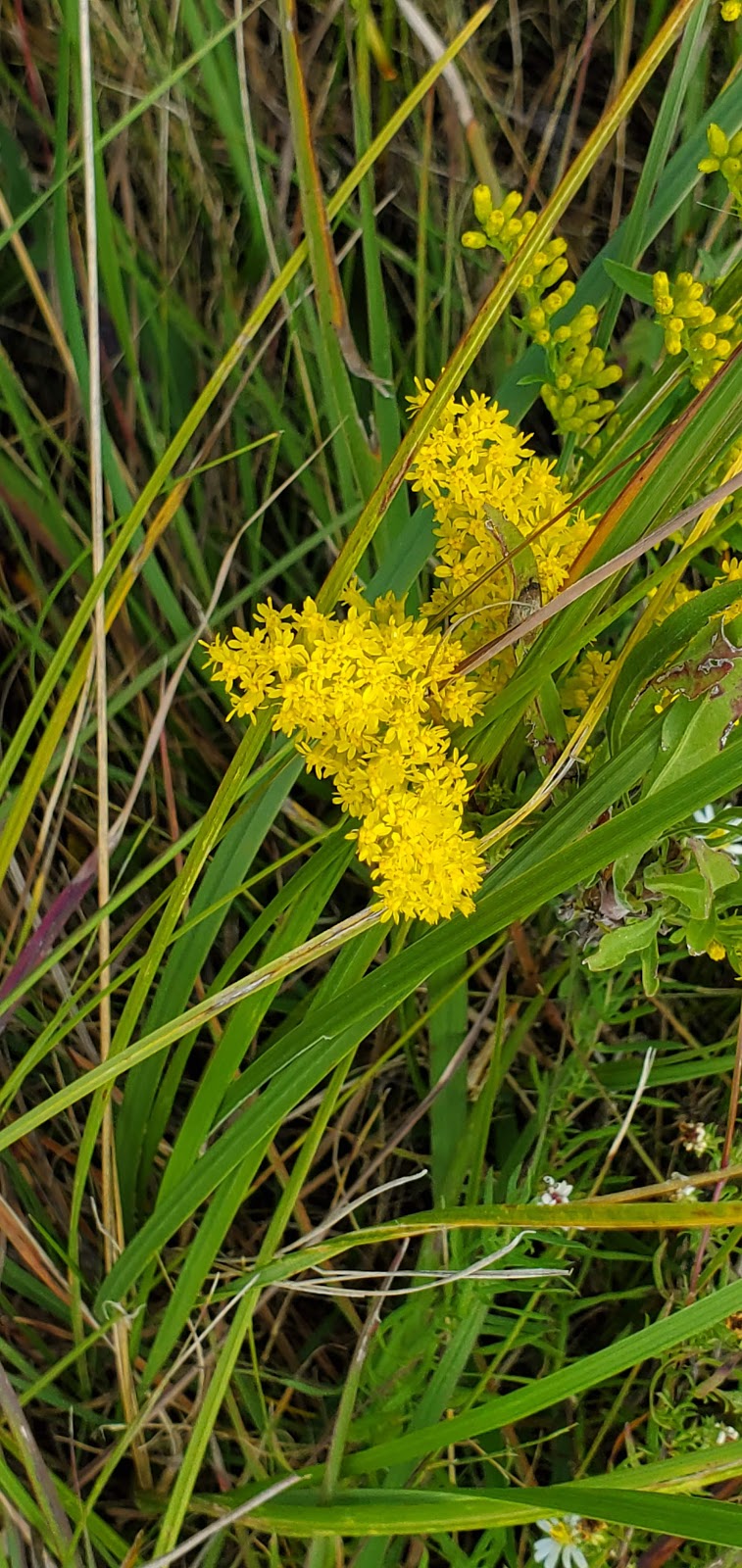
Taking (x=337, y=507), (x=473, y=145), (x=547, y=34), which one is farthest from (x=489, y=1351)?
(x=547, y=34)

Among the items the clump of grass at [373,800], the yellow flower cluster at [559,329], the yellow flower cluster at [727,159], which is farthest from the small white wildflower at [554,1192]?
the yellow flower cluster at [727,159]

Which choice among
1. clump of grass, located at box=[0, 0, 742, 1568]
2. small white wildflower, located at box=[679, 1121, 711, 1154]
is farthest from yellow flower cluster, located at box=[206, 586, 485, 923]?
small white wildflower, located at box=[679, 1121, 711, 1154]

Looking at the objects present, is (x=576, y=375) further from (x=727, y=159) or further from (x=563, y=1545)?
(x=563, y=1545)

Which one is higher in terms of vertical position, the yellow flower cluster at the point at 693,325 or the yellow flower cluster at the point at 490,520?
the yellow flower cluster at the point at 693,325

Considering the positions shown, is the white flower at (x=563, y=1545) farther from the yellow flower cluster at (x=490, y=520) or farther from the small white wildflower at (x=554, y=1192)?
the yellow flower cluster at (x=490, y=520)

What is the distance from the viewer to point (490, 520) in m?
0.54

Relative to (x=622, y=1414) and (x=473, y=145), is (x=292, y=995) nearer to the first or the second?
(x=622, y=1414)

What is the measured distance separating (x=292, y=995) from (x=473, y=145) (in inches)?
29.0

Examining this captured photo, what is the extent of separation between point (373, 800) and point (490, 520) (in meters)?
0.16

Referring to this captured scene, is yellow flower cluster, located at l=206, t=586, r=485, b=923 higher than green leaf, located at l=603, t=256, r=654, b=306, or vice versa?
green leaf, located at l=603, t=256, r=654, b=306

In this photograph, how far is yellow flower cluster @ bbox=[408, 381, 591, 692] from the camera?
1.80 ft

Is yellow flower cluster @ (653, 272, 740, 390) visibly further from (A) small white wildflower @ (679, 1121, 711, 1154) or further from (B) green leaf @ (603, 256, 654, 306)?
(A) small white wildflower @ (679, 1121, 711, 1154)

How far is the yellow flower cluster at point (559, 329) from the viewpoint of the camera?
0.57m

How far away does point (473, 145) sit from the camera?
0.81 m
